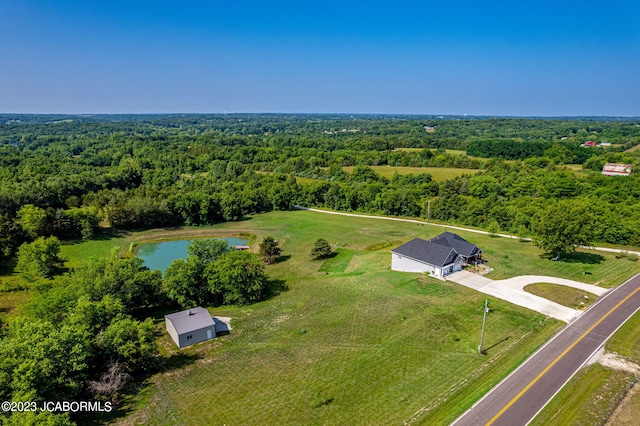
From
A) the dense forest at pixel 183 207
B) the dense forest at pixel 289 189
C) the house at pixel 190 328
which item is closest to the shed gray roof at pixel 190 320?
the house at pixel 190 328

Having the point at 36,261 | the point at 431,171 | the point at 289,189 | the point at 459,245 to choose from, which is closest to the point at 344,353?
the point at 459,245

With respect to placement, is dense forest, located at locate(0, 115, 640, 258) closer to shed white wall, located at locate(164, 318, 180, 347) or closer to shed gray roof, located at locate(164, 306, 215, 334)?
shed white wall, located at locate(164, 318, 180, 347)

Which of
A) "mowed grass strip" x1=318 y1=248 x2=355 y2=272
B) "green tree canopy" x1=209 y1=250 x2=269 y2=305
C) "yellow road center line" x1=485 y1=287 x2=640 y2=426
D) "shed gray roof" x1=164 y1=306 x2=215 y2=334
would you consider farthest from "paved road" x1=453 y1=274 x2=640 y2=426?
"mowed grass strip" x1=318 y1=248 x2=355 y2=272

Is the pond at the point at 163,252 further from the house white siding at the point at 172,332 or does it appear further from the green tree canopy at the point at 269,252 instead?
the house white siding at the point at 172,332

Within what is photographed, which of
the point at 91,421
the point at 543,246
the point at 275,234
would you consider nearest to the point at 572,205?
the point at 543,246

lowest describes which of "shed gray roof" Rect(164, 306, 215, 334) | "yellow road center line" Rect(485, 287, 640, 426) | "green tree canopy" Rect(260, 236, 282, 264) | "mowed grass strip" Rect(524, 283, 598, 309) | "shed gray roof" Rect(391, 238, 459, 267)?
"green tree canopy" Rect(260, 236, 282, 264)

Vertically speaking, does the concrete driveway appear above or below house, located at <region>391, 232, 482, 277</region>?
below
